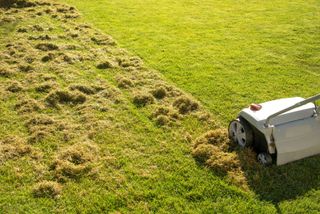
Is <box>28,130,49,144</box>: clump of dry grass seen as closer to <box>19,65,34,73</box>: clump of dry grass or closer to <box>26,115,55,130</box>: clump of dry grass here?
<box>26,115,55,130</box>: clump of dry grass

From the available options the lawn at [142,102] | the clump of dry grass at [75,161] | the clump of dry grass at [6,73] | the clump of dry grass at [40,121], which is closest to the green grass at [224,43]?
the lawn at [142,102]

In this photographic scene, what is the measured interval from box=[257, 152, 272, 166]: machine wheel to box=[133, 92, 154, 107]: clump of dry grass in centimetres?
315

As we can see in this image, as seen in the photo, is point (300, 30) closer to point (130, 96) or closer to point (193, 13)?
point (193, 13)

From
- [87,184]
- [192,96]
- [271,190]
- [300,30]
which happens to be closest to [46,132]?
[87,184]

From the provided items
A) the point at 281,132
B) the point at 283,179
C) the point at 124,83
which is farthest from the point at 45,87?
the point at 283,179

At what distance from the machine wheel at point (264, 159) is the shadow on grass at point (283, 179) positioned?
0.09m

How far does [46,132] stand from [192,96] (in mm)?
3334

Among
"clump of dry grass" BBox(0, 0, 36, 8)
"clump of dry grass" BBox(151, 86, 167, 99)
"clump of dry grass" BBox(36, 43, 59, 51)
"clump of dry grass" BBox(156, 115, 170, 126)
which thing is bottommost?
"clump of dry grass" BBox(156, 115, 170, 126)

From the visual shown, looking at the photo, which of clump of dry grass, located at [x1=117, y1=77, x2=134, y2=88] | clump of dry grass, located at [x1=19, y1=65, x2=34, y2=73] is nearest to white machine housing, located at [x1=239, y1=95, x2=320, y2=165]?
clump of dry grass, located at [x1=117, y1=77, x2=134, y2=88]

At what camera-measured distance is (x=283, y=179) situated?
7.00 m

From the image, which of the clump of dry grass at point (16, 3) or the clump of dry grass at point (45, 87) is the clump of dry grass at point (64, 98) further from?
the clump of dry grass at point (16, 3)

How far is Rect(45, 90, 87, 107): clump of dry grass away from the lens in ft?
31.9

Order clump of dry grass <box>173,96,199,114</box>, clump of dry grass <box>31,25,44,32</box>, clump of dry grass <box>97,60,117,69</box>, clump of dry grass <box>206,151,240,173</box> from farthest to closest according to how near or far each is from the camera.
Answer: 1. clump of dry grass <box>31,25,44,32</box>
2. clump of dry grass <box>97,60,117,69</box>
3. clump of dry grass <box>173,96,199,114</box>
4. clump of dry grass <box>206,151,240,173</box>

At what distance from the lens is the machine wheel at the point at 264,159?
23.4ft
